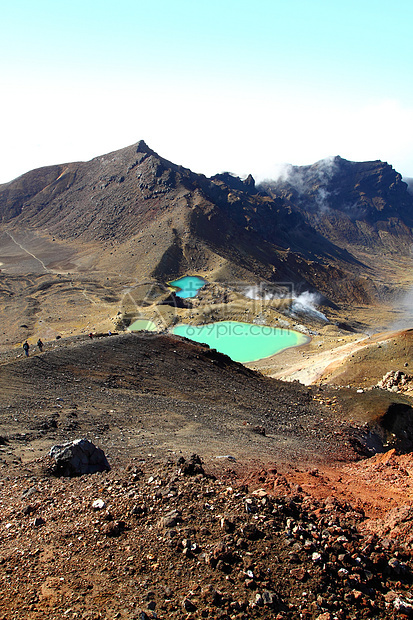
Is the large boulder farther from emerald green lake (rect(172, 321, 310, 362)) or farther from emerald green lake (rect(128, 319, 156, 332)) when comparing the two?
emerald green lake (rect(128, 319, 156, 332))

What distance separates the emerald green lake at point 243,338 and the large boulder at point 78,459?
1694 inches

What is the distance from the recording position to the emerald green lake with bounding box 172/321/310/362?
56750mm

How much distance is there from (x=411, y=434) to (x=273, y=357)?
30174 millimetres

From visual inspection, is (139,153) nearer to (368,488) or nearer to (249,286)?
(249,286)

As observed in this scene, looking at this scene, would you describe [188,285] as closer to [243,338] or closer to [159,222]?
[159,222]

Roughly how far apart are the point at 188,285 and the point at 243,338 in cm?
3278

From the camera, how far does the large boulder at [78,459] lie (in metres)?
11.0

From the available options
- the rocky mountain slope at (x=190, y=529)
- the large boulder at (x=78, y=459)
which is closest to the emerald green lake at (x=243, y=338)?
the rocky mountain slope at (x=190, y=529)

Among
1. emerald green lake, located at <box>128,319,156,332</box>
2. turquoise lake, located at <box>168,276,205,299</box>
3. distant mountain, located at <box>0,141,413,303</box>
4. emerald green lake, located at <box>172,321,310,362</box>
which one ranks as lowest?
emerald green lake, located at <box>172,321,310,362</box>

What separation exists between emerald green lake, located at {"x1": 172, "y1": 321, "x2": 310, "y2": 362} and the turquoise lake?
65.2 ft

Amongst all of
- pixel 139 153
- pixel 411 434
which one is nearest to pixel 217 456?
pixel 411 434

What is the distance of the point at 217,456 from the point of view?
1420 cm

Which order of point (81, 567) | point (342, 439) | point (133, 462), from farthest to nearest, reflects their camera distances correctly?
1. point (342, 439)
2. point (133, 462)
3. point (81, 567)

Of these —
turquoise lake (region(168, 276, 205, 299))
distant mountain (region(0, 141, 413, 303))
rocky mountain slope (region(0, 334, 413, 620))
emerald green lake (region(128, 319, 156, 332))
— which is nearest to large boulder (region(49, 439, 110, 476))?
rocky mountain slope (region(0, 334, 413, 620))
